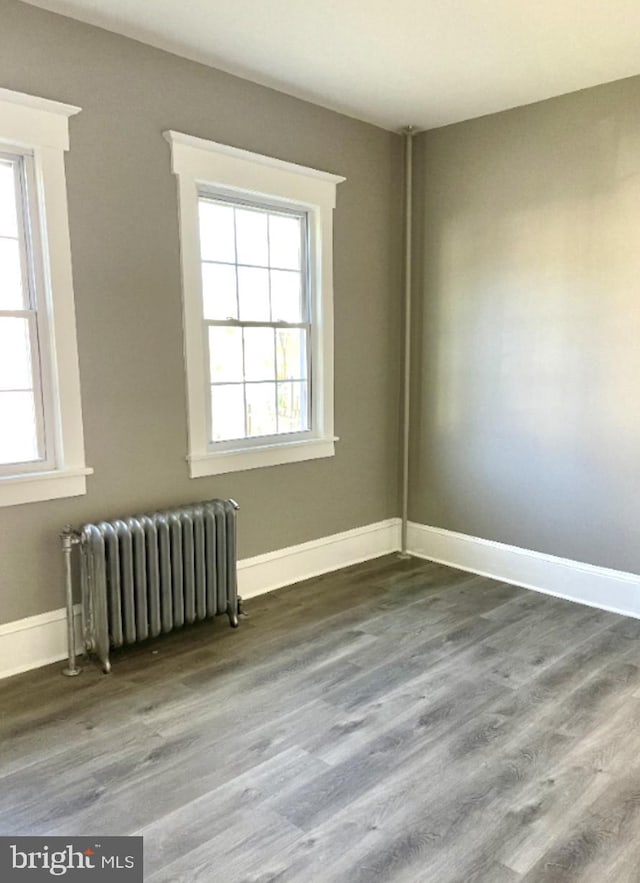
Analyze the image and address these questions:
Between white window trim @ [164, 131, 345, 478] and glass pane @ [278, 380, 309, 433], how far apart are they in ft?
0.24

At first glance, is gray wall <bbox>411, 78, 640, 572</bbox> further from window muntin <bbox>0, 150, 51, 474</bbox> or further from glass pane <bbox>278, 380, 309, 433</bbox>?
window muntin <bbox>0, 150, 51, 474</bbox>

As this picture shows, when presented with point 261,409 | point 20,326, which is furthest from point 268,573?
point 20,326

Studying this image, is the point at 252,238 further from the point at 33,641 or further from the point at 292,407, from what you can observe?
the point at 33,641

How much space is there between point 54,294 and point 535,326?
103 inches

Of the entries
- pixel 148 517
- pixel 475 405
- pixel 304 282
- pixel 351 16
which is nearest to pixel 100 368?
pixel 148 517

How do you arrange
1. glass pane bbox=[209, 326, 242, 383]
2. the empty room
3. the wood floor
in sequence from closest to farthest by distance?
the wood floor < the empty room < glass pane bbox=[209, 326, 242, 383]

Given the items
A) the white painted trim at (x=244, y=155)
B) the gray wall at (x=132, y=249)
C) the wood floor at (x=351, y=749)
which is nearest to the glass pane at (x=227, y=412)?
the gray wall at (x=132, y=249)

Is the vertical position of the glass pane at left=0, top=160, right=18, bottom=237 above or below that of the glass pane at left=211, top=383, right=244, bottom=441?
above

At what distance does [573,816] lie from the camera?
196 cm

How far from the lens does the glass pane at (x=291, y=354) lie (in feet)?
12.4

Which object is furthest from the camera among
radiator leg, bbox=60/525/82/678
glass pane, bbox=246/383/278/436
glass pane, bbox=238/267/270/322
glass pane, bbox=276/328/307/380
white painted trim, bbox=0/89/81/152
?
glass pane, bbox=276/328/307/380

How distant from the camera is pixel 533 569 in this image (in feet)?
12.6

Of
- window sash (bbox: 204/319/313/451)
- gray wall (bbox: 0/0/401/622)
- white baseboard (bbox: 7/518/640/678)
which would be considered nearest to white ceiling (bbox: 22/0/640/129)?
gray wall (bbox: 0/0/401/622)

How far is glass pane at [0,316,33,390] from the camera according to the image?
2750 millimetres
